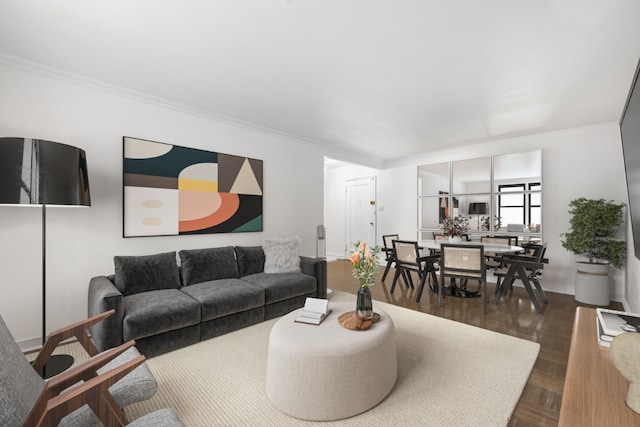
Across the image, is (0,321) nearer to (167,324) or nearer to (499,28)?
(167,324)

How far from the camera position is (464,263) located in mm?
3836

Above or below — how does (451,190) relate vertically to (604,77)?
below

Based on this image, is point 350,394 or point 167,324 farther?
point 167,324

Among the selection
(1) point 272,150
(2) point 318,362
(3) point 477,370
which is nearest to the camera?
(2) point 318,362

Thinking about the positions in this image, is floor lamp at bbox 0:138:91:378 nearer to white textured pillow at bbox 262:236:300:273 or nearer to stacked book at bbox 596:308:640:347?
white textured pillow at bbox 262:236:300:273

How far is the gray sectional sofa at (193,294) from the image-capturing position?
2.39 m

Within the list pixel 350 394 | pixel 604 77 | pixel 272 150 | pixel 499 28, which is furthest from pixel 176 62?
pixel 604 77

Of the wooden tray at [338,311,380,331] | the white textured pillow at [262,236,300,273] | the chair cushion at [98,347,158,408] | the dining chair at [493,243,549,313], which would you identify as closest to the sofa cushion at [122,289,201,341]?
the chair cushion at [98,347,158,408]

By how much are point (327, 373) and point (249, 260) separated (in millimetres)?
2376

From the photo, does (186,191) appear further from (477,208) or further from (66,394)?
(477,208)

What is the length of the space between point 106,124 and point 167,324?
2.25 m

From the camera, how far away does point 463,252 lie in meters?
3.82

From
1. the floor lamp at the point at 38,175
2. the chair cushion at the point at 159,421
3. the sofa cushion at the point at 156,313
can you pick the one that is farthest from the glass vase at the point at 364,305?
the floor lamp at the point at 38,175

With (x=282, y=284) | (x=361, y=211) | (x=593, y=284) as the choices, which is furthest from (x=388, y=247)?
(x=593, y=284)
